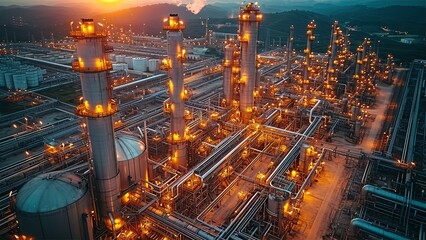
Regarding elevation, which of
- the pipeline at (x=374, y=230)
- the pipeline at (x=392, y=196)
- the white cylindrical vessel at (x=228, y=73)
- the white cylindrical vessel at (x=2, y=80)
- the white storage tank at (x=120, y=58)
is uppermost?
the white cylindrical vessel at (x=228, y=73)

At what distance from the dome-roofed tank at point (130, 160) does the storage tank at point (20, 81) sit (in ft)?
163

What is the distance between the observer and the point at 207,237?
18.1 metres

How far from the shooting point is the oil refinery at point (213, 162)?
18234 millimetres

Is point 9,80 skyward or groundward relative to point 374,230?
skyward

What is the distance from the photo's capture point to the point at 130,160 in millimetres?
21438

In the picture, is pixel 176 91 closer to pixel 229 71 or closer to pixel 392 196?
pixel 229 71

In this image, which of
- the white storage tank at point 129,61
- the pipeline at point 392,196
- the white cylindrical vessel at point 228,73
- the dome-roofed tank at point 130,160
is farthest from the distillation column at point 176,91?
the white storage tank at point 129,61

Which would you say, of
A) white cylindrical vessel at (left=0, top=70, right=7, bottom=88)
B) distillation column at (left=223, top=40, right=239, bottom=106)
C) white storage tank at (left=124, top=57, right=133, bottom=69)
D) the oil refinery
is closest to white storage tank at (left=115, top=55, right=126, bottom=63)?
white storage tank at (left=124, top=57, right=133, bottom=69)

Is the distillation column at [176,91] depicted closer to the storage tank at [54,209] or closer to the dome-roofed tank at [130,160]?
the dome-roofed tank at [130,160]

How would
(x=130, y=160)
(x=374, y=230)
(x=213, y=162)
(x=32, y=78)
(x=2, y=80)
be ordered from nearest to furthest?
(x=374, y=230), (x=130, y=160), (x=213, y=162), (x=32, y=78), (x=2, y=80)

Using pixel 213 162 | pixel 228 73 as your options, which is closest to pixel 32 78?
pixel 228 73

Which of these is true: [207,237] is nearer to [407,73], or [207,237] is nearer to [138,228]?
[138,228]

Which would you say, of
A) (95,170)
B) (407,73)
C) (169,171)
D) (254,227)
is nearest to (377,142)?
(254,227)

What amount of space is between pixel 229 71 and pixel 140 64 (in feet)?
149
